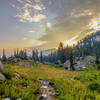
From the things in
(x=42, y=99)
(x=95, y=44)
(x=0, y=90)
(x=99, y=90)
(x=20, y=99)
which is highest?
(x=95, y=44)

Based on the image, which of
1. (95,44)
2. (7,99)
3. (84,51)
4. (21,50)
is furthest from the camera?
(95,44)

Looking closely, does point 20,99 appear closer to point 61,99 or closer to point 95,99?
point 61,99

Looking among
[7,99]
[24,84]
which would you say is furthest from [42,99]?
[24,84]

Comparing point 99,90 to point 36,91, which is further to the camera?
point 99,90

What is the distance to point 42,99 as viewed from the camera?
16.7 ft

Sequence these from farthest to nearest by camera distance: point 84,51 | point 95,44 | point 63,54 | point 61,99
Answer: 1. point 95,44
2. point 84,51
3. point 63,54
4. point 61,99

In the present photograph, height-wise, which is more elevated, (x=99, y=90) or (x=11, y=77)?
(x=11, y=77)

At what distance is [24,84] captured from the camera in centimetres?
697

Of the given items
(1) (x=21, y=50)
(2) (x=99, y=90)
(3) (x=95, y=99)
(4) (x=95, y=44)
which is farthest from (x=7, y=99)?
(4) (x=95, y=44)

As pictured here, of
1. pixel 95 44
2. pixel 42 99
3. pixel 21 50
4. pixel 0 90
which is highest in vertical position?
pixel 95 44

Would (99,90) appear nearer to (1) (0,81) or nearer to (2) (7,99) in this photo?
(2) (7,99)

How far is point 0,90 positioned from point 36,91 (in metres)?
2.52

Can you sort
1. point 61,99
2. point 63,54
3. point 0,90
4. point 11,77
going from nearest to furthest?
point 0,90 < point 61,99 < point 11,77 < point 63,54

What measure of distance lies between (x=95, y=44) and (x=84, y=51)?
3866 inches
